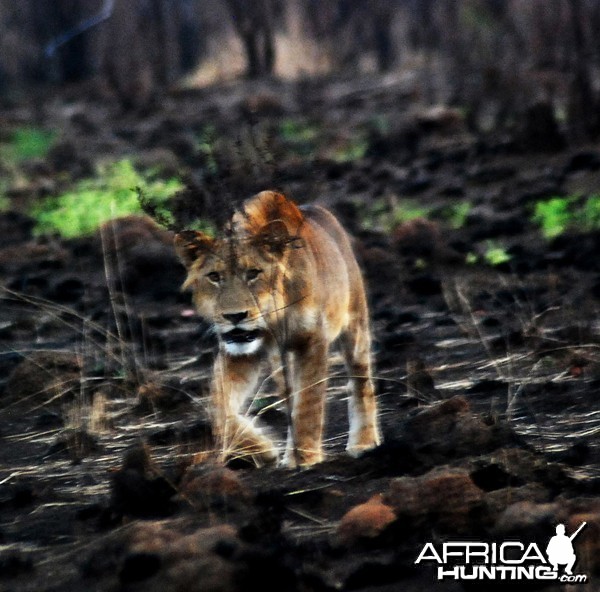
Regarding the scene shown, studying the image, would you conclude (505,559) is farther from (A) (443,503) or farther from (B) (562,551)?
(A) (443,503)

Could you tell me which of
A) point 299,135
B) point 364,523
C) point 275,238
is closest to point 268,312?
point 275,238

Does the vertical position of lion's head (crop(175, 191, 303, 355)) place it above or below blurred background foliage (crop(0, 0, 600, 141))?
below

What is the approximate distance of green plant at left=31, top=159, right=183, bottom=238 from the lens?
1508 centimetres

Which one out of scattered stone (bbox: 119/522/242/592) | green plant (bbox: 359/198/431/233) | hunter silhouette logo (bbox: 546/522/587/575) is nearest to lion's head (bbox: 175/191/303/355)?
scattered stone (bbox: 119/522/242/592)

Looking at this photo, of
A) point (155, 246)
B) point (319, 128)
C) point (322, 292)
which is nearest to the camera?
point (322, 292)

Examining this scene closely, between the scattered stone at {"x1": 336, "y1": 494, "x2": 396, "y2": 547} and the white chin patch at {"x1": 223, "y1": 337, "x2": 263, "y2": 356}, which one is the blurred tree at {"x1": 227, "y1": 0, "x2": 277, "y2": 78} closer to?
the white chin patch at {"x1": 223, "y1": 337, "x2": 263, "y2": 356}

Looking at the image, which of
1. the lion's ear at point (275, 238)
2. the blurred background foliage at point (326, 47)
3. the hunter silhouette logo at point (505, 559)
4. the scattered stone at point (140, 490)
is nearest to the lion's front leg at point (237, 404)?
the lion's ear at point (275, 238)

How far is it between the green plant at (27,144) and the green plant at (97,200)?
11.1 feet

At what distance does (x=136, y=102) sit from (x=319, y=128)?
621cm

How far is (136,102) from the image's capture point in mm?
26562

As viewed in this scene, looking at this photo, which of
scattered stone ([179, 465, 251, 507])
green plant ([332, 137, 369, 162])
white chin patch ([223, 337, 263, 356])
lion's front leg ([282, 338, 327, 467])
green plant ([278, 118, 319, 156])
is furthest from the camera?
green plant ([278, 118, 319, 156])

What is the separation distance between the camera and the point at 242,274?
627 cm

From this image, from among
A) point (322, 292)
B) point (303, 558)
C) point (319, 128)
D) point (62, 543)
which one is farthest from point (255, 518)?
point (319, 128)

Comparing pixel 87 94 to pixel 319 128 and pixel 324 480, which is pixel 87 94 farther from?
pixel 324 480
